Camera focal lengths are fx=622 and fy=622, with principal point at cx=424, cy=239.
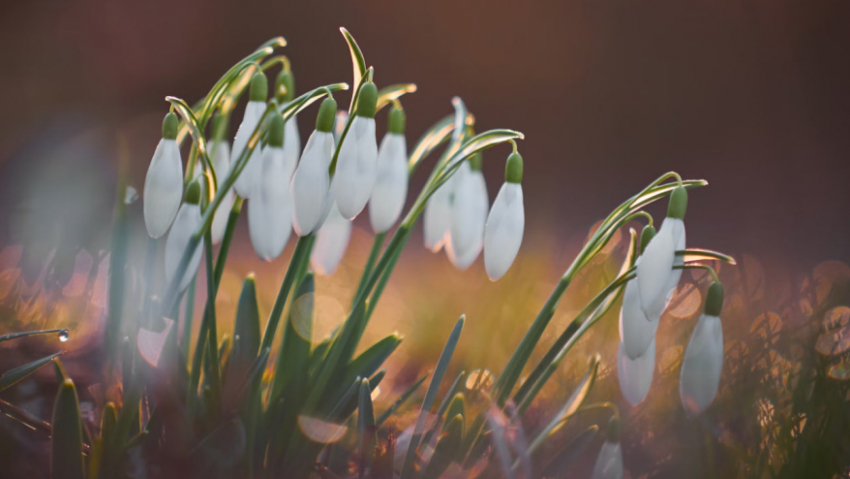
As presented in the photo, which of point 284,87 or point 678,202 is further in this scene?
point 284,87

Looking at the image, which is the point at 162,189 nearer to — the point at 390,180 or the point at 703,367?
the point at 390,180

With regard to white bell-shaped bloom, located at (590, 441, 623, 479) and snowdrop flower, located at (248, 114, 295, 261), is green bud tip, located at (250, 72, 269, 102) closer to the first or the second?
snowdrop flower, located at (248, 114, 295, 261)

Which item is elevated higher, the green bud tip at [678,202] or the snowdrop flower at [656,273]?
the green bud tip at [678,202]

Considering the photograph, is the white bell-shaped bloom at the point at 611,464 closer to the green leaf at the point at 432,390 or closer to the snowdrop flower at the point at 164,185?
the green leaf at the point at 432,390

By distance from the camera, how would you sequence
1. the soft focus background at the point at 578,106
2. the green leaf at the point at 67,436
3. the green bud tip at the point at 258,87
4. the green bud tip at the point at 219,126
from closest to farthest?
1. the green leaf at the point at 67,436
2. the green bud tip at the point at 258,87
3. the green bud tip at the point at 219,126
4. the soft focus background at the point at 578,106

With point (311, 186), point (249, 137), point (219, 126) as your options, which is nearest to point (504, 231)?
point (311, 186)

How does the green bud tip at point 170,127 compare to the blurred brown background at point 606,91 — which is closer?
the green bud tip at point 170,127

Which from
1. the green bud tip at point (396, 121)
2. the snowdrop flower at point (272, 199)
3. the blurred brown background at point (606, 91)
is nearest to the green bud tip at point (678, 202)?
the green bud tip at point (396, 121)
